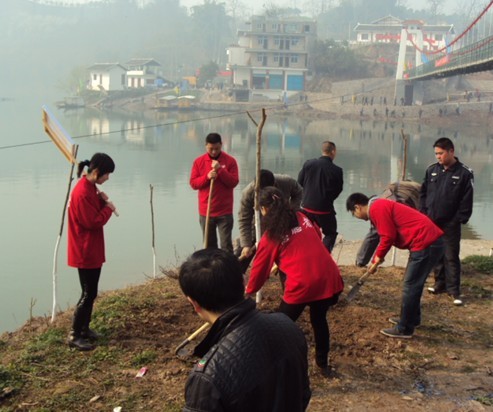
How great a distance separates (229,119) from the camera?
55188 millimetres

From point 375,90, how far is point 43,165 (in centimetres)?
4092

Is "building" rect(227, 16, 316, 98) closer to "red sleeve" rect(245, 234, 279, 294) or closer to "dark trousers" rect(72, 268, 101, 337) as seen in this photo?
"dark trousers" rect(72, 268, 101, 337)

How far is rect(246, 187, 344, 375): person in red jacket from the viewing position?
3.44 m

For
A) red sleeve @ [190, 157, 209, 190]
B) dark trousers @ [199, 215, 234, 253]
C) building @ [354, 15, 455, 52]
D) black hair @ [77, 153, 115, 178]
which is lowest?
dark trousers @ [199, 215, 234, 253]

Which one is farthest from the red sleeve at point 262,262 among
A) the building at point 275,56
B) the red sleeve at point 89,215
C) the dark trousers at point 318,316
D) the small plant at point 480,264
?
the building at point 275,56

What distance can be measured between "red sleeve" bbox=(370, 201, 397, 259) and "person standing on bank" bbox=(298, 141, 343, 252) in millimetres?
1885

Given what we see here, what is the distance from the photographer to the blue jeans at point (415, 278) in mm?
4559

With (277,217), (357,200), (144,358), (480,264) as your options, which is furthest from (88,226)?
(480,264)

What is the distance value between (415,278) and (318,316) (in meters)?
1.26

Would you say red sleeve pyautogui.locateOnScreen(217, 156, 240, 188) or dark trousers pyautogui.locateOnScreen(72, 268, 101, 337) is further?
red sleeve pyautogui.locateOnScreen(217, 156, 240, 188)

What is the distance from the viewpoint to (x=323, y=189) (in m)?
6.20

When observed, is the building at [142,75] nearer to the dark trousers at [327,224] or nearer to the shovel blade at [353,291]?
the dark trousers at [327,224]

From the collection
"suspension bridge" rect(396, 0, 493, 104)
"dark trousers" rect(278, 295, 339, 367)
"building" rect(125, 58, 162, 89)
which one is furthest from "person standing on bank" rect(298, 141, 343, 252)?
"building" rect(125, 58, 162, 89)

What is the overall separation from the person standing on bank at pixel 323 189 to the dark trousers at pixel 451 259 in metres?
1.16
